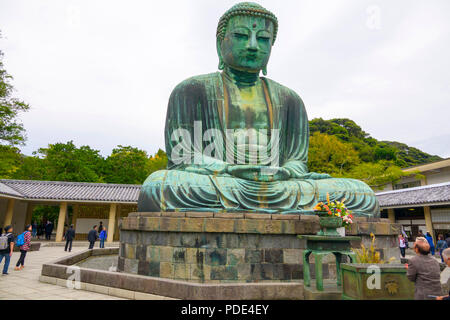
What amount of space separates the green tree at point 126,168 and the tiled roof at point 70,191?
16.1 ft

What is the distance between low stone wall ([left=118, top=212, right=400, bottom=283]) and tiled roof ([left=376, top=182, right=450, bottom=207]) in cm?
1265

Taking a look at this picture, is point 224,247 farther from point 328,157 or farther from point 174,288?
point 328,157

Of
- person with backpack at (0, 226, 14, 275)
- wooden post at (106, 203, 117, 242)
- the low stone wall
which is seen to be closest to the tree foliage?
wooden post at (106, 203, 117, 242)

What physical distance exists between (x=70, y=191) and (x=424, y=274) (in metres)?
19.2

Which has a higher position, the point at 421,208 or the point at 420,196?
the point at 420,196

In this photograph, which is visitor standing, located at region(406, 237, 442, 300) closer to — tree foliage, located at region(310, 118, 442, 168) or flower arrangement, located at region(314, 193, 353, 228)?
flower arrangement, located at region(314, 193, 353, 228)

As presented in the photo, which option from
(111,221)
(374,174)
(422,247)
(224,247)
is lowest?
(224,247)

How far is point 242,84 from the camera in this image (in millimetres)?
7906

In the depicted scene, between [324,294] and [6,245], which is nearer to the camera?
[324,294]

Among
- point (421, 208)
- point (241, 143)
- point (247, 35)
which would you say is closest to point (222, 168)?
point (241, 143)

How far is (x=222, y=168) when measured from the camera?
20.7 feet

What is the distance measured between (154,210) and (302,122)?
4.30 metres

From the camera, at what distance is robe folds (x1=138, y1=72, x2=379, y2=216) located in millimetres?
5797
